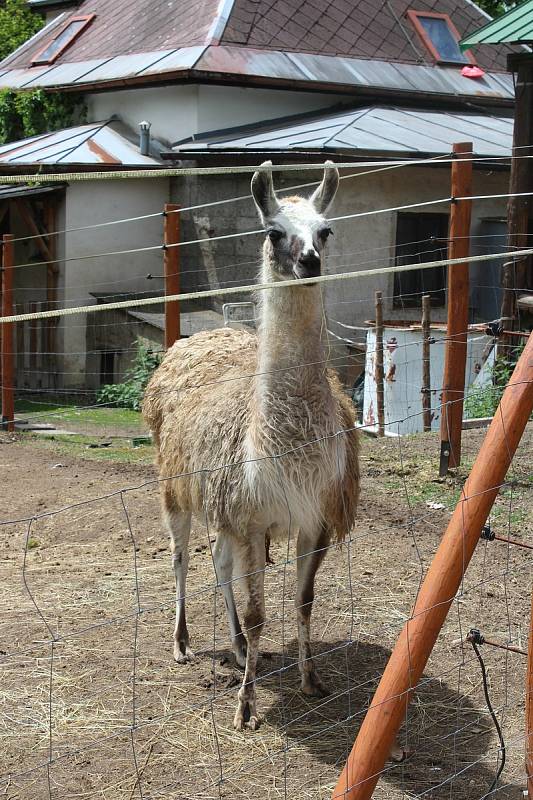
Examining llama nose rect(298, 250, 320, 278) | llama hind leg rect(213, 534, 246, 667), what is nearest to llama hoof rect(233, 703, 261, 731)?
llama hind leg rect(213, 534, 246, 667)

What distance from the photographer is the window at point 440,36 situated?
2023 cm

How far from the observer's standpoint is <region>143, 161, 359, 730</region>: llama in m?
4.49

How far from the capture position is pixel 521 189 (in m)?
11.2

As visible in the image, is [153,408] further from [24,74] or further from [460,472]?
[24,74]

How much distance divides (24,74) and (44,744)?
66.0 ft

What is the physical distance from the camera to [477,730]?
14.5 ft

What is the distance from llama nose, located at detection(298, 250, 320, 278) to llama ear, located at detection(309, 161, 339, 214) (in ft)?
1.77

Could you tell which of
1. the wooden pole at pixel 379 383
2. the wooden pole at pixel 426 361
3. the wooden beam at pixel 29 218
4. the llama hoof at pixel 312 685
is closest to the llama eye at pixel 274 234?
the llama hoof at pixel 312 685

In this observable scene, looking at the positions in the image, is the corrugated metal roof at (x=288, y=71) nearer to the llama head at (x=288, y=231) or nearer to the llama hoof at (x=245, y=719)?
the llama head at (x=288, y=231)

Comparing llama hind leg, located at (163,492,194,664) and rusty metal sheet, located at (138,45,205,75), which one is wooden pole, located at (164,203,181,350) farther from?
rusty metal sheet, located at (138,45,205,75)

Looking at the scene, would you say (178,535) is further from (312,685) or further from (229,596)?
(312,685)

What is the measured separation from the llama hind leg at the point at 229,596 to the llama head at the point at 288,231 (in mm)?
1388

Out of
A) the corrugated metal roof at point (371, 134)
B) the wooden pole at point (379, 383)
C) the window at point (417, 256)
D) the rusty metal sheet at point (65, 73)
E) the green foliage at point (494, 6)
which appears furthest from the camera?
the green foliage at point (494, 6)

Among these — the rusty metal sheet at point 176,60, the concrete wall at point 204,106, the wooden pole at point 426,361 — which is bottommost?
the wooden pole at point 426,361
